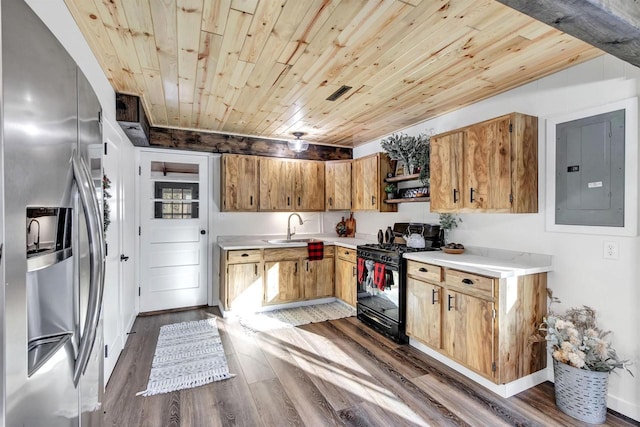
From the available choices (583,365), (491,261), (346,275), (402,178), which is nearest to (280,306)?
(346,275)

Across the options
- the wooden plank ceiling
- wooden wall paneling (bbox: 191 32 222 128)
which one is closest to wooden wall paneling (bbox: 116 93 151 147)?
the wooden plank ceiling

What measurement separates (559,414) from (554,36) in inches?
97.9

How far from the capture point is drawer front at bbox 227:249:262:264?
157 inches

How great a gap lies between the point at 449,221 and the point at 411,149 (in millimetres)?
944

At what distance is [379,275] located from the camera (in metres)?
3.43

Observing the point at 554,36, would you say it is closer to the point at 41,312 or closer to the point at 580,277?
the point at 580,277

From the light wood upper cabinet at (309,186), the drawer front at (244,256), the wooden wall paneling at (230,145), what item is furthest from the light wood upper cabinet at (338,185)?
the drawer front at (244,256)

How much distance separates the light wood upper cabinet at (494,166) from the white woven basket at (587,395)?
119cm

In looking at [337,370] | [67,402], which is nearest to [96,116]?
[67,402]

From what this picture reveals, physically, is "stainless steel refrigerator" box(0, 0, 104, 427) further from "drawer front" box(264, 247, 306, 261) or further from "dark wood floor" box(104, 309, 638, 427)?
"drawer front" box(264, 247, 306, 261)

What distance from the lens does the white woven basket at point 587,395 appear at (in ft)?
6.61

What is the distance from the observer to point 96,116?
119 cm

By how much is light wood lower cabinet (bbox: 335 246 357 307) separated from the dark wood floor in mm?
1033

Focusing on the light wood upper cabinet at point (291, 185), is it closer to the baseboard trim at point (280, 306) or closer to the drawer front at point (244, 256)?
the drawer front at point (244, 256)
